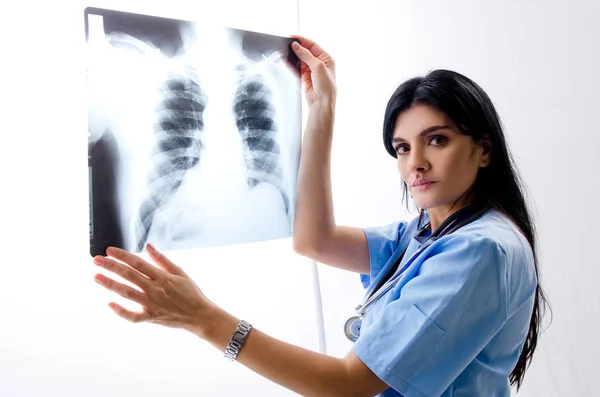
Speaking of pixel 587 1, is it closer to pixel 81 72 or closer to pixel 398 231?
pixel 398 231

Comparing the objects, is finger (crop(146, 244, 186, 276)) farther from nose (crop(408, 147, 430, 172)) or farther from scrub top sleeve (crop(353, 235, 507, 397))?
nose (crop(408, 147, 430, 172))

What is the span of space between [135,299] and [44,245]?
29 centimetres

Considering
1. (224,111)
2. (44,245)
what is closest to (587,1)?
(224,111)

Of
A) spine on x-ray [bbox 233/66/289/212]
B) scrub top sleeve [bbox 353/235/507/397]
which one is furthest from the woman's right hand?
scrub top sleeve [bbox 353/235/507/397]

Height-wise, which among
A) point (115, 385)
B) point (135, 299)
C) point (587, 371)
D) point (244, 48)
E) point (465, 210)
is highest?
point (244, 48)

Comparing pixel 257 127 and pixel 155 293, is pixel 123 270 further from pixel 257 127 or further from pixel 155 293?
pixel 257 127

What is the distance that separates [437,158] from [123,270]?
0.55 m

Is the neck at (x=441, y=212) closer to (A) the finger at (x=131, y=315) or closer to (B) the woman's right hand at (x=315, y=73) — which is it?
(B) the woman's right hand at (x=315, y=73)

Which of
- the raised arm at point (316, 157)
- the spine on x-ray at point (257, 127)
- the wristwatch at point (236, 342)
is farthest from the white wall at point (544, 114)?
the wristwatch at point (236, 342)

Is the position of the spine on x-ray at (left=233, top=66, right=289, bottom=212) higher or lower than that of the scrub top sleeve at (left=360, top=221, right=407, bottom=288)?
higher

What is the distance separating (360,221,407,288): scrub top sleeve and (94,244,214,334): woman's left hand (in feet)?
1.56

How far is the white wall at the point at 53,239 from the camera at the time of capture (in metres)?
0.93

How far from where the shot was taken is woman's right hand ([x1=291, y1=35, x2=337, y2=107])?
1102mm

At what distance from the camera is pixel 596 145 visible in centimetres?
154
